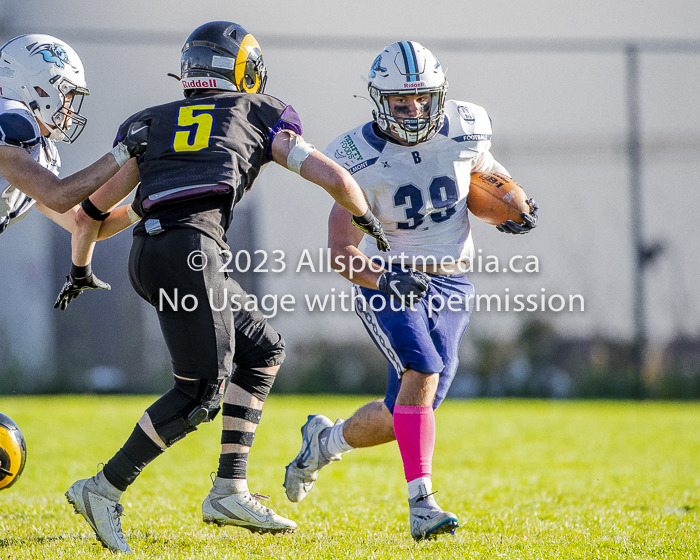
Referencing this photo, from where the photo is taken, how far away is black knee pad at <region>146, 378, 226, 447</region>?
2.91 meters

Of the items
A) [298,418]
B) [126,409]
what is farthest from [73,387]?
[298,418]

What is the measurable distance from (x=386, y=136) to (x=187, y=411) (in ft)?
4.78

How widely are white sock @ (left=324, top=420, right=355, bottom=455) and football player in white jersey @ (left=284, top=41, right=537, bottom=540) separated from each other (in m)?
0.19

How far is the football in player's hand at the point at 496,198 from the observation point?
3.55 m

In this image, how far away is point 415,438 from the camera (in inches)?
125

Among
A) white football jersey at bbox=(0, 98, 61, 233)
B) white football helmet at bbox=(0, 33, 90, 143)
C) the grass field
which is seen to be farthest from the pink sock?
white football helmet at bbox=(0, 33, 90, 143)

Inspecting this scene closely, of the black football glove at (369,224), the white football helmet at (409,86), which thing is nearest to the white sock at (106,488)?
the black football glove at (369,224)

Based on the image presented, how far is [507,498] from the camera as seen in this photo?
425 centimetres

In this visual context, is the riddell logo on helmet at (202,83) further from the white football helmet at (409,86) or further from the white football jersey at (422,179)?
the white football helmet at (409,86)

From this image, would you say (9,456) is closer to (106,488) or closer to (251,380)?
(106,488)

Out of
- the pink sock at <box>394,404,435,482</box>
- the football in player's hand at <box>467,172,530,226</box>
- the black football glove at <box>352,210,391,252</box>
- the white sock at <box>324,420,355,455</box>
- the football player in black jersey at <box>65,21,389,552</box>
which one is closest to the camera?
the football player in black jersey at <box>65,21,389,552</box>

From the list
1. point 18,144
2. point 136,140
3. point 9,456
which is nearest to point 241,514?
point 9,456

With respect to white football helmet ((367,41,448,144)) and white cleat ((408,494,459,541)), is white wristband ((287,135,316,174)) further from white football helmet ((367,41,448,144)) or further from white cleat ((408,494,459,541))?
white cleat ((408,494,459,541))

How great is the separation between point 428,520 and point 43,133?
87.5 inches
